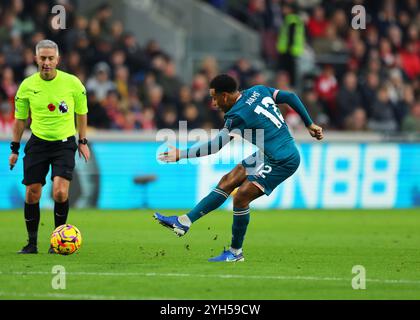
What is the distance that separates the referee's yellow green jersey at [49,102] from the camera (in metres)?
12.6

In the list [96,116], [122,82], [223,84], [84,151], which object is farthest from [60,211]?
[122,82]

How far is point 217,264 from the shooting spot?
38.6 ft

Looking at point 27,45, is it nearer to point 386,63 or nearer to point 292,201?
point 292,201

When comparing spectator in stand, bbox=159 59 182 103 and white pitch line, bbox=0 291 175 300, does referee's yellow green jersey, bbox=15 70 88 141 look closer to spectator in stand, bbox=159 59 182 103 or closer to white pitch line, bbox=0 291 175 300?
white pitch line, bbox=0 291 175 300

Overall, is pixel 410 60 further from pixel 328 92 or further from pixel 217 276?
pixel 217 276

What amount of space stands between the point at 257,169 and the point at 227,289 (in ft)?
8.25

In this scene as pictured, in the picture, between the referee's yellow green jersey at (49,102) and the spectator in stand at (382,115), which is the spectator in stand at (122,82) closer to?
the spectator in stand at (382,115)

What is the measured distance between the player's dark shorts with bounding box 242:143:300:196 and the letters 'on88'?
214 cm

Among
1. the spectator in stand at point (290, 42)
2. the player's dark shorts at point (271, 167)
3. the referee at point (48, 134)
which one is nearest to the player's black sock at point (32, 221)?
the referee at point (48, 134)

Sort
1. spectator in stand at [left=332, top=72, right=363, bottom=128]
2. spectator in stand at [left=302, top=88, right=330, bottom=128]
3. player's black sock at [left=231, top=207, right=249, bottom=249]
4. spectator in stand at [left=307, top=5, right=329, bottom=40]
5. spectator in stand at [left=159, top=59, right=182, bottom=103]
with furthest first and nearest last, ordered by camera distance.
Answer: spectator in stand at [left=307, top=5, right=329, bottom=40], spectator in stand at [left=332, top=72, right=363, bottom=128], spectator in stand at [left=302, top=88, right=330, bottom=128], spectator in stand at [left=159, top=59, right=182, bottom=103], player's black sock at [left=231, top=207, right=249, bottom=249]

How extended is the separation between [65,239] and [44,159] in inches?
40.5

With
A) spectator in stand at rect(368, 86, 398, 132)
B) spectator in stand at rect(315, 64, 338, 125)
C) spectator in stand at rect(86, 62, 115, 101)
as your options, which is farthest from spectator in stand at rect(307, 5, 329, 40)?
spectator in stand at rect(86, 62, 115, 101)

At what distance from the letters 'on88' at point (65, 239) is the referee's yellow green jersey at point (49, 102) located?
3.69ft

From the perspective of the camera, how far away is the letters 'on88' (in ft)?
40.4
